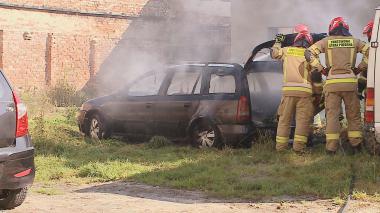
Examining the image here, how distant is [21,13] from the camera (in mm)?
20156

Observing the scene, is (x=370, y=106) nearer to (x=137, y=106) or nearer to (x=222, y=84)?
(x=222, y=84)

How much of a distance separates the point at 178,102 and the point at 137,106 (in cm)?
94

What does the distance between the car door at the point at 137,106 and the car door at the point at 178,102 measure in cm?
18

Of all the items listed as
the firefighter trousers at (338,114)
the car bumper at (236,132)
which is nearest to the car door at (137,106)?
the car bumper at (236,132)

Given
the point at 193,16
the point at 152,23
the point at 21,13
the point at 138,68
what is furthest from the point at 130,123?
the point at 152,23

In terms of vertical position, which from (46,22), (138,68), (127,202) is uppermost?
(46,22)

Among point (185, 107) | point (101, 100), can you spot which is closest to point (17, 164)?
point (185, 107)

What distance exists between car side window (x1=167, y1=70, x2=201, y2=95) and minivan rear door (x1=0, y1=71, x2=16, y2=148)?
4.79m

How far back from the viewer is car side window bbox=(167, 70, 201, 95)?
413 inches

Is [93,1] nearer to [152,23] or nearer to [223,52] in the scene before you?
[152,23]

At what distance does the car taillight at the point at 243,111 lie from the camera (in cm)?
973

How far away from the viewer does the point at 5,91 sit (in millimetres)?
6012

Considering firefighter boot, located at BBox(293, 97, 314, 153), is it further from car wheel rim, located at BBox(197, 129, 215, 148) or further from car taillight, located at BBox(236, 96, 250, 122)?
car wheel rim, located at BBox(197, 129, 215, 148)

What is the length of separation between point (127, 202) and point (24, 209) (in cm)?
109
